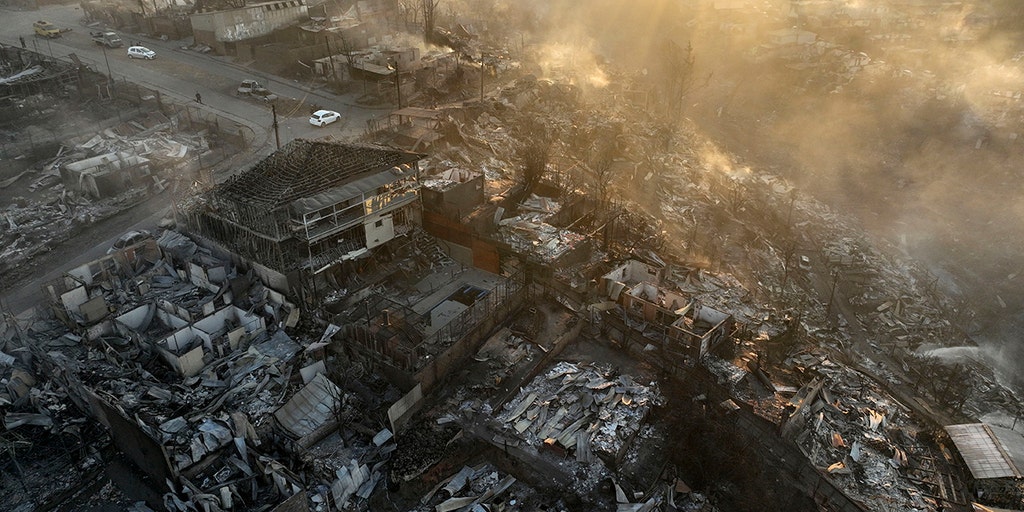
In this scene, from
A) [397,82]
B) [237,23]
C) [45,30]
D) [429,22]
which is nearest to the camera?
[397,82]

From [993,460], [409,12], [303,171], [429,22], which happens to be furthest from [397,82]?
[993,460]

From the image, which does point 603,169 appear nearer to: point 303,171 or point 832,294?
point 832,294

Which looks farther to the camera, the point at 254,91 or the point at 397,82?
the point at 254,91

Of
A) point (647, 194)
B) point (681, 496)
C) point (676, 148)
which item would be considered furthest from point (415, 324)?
point (676, 148)

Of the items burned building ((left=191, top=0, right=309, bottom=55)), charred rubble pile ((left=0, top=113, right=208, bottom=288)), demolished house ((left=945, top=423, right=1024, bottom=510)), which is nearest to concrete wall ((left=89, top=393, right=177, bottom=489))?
charred rubble pile ((left=0, top=113, right=208, bottom=288))

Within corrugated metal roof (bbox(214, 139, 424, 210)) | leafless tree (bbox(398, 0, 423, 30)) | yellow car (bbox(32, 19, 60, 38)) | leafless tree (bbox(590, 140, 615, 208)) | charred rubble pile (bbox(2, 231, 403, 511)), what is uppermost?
corrugated metal roof (bbox(214, 139, 424, 210))

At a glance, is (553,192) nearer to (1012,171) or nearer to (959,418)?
(959,418)

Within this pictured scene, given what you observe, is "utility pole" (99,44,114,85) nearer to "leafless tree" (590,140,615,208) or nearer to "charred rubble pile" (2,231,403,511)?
"charred rubble pile" (2,231,403,511)
